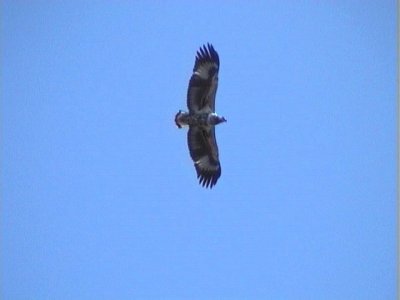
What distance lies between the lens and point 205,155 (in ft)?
12.9

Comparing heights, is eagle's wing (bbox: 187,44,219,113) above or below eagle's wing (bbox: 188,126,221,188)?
above

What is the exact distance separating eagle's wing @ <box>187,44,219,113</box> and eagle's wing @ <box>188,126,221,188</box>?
0.18 meters

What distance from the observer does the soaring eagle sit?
381cm

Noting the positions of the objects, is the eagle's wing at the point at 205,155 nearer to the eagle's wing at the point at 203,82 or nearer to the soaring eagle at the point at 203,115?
the soaring eagle at the point at 203,115

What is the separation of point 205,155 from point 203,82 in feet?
1.62

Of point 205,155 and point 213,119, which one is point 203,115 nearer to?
point 213,119

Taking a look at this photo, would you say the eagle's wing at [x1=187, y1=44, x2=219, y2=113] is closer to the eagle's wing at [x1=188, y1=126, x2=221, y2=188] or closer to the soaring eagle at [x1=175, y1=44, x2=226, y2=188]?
the soaring eagle at [x1=175, y1=44, x2=226, y2=188]

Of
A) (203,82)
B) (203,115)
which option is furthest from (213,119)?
(203,82)

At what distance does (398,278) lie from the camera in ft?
13.2

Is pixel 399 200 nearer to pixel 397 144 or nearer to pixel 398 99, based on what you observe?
pixel 397 144

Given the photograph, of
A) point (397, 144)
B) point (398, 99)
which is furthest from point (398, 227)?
point (398, 99)

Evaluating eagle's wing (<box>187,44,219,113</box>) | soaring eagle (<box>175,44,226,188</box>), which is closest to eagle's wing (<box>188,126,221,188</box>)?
soaring eagle (<box>175,44,226,188</box>)

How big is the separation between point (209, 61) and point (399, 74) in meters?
1.32

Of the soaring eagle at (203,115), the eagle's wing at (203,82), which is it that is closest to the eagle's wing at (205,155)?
the soaring eagle at (203,115)
